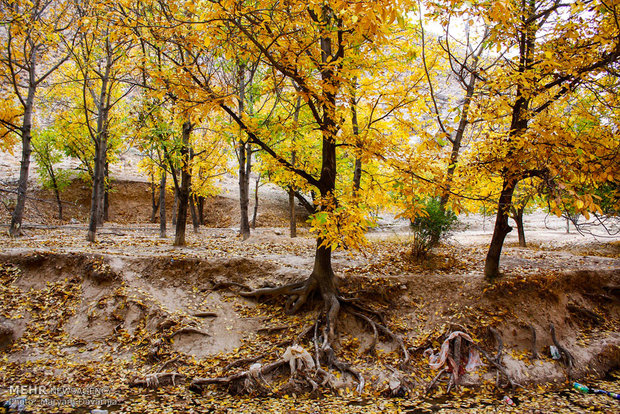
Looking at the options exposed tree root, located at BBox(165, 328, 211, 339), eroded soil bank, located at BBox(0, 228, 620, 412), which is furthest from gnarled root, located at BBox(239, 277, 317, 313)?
exposed tree root, located at BBox(165, 328, 211, 339)

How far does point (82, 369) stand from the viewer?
257 inches

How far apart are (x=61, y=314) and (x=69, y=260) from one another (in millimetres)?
1784

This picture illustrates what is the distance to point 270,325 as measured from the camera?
313 inches

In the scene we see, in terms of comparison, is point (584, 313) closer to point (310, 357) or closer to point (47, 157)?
point (310, 357)

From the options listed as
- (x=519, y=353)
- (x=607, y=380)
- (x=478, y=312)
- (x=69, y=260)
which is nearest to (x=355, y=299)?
(x=478, y=312)

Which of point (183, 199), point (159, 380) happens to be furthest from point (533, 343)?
point (183, 199)

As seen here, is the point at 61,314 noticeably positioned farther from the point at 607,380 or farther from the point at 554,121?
the point at 607,380

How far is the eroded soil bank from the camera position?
6.10m

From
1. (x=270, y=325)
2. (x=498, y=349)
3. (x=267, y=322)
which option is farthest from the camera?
(x=267, y=322)

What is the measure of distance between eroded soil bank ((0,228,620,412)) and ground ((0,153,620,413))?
0.03 meters

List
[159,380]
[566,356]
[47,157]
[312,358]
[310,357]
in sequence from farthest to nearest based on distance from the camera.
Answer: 1. [47,157]
2. [566,356]
3. [312,358]
4. [310,357]
5. [159,380]

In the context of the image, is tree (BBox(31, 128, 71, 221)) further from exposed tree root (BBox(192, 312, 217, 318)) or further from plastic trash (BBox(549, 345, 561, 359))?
plastic trash (BBox(549, 345, 561, 359))

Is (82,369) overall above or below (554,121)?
below

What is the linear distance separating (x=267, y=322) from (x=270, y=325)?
161mm
